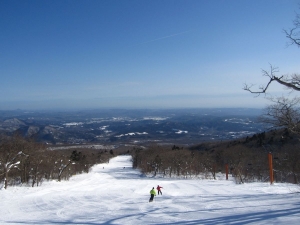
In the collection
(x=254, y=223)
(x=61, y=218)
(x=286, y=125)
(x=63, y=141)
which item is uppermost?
(x=286, y=125)

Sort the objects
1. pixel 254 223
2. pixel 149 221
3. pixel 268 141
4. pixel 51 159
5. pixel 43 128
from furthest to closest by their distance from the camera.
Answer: pixel 43 128 < pixel 268 141 < pixel 51 159 < pixel 149 221 < pixel 254 223

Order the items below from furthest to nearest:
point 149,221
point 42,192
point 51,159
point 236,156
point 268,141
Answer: point 268,141 < point 236,156 < point 51,159 < point 42,192 < point 149,221

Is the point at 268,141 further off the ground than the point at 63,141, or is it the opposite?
the point at 268,141

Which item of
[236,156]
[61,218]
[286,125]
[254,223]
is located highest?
[286,125]

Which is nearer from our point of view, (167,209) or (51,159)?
(167,209)

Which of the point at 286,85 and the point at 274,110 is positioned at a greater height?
the point at 286,85

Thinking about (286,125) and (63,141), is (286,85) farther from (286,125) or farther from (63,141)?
(63,141)

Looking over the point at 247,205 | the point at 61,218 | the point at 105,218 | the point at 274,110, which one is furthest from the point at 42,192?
the point at 274,110

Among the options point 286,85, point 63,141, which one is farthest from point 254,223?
point 63,141

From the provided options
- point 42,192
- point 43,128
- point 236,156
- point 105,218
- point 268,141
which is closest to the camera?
point 105,218

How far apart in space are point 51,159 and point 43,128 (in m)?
154

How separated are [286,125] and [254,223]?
4.24 meters

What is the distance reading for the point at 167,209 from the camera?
1552cm

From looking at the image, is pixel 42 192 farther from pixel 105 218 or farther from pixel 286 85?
pixel 286 85
